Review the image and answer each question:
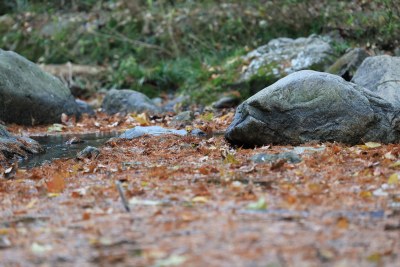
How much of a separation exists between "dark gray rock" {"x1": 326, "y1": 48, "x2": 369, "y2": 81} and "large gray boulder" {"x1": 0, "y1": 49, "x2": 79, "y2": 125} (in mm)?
4595

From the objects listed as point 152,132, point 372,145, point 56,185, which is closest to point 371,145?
point 372,145

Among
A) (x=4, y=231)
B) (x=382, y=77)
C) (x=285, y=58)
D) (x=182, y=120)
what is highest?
(x=4, y=231)

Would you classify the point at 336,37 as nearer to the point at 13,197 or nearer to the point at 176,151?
the point at 176,151

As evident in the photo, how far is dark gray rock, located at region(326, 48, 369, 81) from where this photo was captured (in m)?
11.2

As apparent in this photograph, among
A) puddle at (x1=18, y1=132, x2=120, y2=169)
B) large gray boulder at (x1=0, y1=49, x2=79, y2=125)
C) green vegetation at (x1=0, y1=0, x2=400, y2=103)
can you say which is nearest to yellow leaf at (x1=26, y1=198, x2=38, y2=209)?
puddle at (x1=18, y1=132, x2=120, y2=169)

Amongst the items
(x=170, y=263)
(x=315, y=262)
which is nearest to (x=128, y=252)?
(x=170, y=263)

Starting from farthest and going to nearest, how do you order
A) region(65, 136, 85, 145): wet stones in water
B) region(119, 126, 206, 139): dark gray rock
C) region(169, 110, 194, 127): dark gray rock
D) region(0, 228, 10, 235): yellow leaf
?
region(169, 110, 194, 127): dark gray rock → region(65, 136, 85, 145): wet stones in water → region(119, 126, 206, 139): dark gray rock → region(0, 228, 10, 235): yellow leaf

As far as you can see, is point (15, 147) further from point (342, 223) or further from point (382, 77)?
point (342, 223)

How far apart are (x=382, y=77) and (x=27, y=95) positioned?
226 inches

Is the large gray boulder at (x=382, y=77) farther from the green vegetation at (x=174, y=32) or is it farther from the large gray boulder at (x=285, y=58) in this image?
the large gray boulder at (x=285, y=58)

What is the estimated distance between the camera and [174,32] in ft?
53.7

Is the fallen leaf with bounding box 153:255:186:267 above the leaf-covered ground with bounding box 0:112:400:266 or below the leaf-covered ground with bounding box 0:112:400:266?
above

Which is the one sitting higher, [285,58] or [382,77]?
[382,77]

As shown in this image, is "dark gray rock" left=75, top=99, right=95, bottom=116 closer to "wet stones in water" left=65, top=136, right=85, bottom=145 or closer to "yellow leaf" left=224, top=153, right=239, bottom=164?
"wet stones in water" left=65, top=136, right=85, bottom=145
